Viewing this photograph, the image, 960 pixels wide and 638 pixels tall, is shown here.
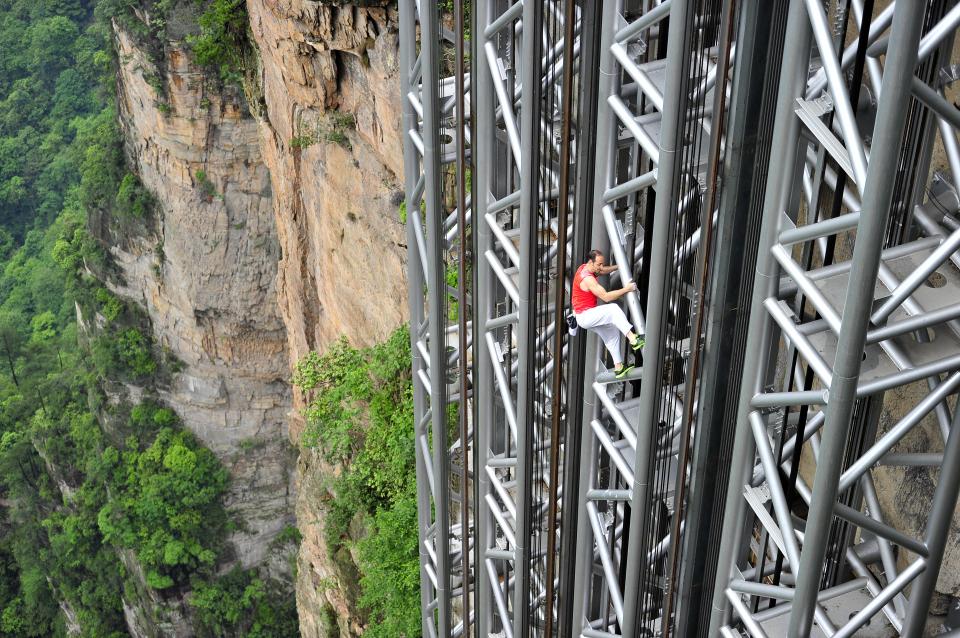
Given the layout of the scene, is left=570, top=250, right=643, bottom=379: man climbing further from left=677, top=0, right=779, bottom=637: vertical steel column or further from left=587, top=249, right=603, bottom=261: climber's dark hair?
left=677, top=0, right=779, bottom=637: vertical steel column

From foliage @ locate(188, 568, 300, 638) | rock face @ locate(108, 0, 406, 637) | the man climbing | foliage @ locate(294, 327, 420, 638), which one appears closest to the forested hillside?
foliage @ locate(188, 568, 300, 638)

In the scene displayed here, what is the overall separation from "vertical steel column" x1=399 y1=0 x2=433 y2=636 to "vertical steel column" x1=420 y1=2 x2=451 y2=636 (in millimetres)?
374

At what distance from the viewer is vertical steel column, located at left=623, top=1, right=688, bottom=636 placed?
5.33 meters

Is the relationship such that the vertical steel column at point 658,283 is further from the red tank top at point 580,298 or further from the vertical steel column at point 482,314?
the vertical steel column at point 482,314

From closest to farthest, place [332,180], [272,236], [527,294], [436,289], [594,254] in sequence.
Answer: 1. [594,254]
2. [527,294]
3. [436,289]
4. [332,180]
5. [272,236]

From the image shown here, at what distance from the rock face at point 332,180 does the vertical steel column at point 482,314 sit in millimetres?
7079

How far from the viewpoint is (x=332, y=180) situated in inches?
702

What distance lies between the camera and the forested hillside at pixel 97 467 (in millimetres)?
33281

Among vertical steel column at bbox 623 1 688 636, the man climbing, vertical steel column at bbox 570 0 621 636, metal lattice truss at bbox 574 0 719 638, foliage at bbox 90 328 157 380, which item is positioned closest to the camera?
vertical steel column at bbox 623 1 688 636

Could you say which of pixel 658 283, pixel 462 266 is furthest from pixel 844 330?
pixel 462 266

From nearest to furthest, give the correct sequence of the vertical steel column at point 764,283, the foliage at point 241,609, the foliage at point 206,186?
the vertical steel column at point 764,283 < the foliage at point 206,186 < the foliage at point 241,609

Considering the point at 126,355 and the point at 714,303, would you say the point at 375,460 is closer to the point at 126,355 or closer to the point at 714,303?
the point at 714,303

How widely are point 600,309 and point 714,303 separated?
0.98 meters

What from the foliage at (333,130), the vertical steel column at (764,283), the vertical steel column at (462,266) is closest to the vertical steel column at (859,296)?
the vertical steel column at (764,283)
